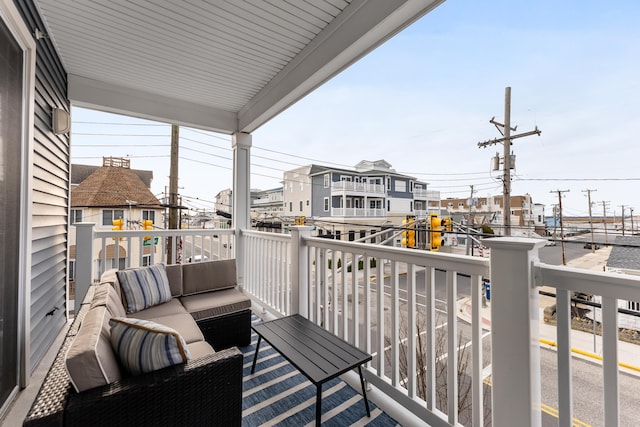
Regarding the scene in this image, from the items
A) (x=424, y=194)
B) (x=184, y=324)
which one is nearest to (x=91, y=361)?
(x=184, y=324)

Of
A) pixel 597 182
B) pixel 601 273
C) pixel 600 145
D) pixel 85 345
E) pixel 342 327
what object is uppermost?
pixel 600 145

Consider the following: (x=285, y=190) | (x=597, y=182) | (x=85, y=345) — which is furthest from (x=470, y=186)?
(x=285, y=190)

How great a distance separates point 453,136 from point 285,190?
833cm

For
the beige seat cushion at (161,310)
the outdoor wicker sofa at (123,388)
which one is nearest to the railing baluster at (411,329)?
the outdoor wicker sofa at (123,388)

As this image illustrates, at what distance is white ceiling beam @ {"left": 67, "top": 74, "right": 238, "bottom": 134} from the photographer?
335cm

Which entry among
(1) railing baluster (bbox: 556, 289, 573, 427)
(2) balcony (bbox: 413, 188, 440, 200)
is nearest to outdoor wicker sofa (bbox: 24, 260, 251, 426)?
(1) railing baluster (bbox: 556, 289, 573, 427)

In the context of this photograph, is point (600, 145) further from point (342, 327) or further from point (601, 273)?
point (342, 327)

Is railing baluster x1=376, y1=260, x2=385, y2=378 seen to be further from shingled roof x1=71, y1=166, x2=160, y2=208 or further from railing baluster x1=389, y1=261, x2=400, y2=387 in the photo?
shingled roof x1=71, y1=166, x2=160, y2=208

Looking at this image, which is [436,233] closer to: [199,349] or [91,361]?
[199,349]

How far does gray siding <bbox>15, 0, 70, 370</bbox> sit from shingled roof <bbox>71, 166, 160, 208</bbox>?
44cm

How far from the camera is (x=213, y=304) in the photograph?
8.45 feet

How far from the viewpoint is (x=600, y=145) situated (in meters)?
2.69

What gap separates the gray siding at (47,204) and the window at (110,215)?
0.62 metres

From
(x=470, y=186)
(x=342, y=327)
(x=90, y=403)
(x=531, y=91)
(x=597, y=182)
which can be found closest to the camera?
(x=90, y=403)
